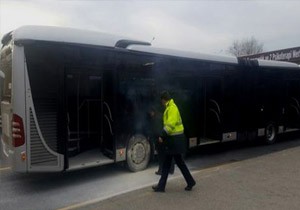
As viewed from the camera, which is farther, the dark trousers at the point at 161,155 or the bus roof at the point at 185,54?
the bus roof at the point at 185,54

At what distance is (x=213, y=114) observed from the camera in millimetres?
10453

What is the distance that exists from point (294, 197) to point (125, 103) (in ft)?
12.4

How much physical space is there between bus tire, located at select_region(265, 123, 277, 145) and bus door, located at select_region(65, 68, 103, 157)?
636 centimetres

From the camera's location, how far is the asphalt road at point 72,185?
20.9ft

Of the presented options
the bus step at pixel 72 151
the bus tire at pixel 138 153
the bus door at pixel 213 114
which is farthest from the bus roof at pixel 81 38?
the bus step at pixel 72 151

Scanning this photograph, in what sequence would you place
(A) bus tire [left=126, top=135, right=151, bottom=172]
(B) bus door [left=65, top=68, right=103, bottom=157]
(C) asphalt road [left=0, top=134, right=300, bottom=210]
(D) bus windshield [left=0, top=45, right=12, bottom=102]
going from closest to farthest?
1. (C) asphalt road [left=0, top=134, right=300, bottom=210]
2. (D) bus windshield [left=0, top=45, right=12, bottom=102]
3. (A) bus tire [left=126, top=135, right=151, bottom=172]
4. (B) bus door [left=65, top=68, right=103, bottom=157]

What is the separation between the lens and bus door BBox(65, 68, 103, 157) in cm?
831

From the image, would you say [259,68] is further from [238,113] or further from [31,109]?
[31,109]

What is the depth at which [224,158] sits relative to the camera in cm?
1015

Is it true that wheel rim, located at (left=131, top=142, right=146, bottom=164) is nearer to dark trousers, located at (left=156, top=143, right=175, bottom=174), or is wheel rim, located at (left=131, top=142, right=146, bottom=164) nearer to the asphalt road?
the asphalt road

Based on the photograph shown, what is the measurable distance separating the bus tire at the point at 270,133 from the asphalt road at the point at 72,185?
298 cm

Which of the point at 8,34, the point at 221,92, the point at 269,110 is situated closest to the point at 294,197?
the point at 221,92

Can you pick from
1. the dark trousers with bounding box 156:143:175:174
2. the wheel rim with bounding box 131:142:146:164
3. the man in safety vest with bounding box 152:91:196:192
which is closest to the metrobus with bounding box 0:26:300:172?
the wheel rim with bounding box 131:142:146:164

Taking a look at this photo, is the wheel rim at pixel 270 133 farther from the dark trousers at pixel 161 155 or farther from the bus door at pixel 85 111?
the bus door at pixel 85 111
